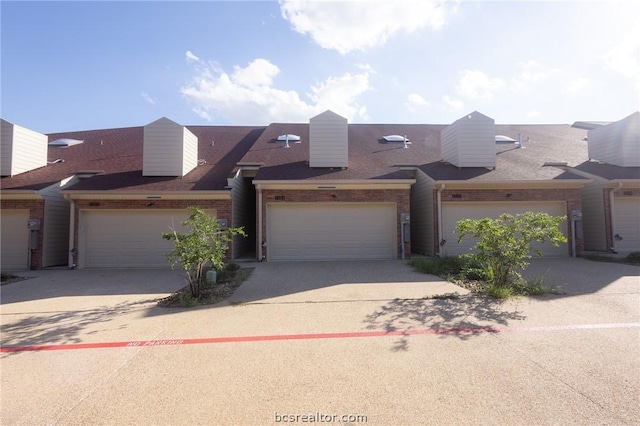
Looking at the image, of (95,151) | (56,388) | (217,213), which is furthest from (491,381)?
(95,151)

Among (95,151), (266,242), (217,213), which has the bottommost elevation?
(266,242)

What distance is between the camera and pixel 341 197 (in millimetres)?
11789

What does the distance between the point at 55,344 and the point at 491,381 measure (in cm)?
564

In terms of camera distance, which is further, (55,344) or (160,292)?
(160,292)

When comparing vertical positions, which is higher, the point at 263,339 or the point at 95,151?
the point at 95,151

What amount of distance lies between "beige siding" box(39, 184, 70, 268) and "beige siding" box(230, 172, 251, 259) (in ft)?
21.2

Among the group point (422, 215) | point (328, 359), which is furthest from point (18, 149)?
point (422, 215)

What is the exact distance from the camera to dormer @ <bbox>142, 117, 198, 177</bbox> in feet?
41.7

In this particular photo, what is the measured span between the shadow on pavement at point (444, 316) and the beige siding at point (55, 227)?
490 inches

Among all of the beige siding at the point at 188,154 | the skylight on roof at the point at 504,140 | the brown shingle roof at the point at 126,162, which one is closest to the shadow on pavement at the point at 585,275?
the skylight on roof at the point at 504,140

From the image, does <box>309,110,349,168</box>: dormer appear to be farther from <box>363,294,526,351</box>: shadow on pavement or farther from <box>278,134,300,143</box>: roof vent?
<box>363,294,526,351</box>: shadow on pavement

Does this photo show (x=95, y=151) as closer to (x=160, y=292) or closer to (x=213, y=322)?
(x=160, y=292)

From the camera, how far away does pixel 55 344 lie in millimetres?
4504

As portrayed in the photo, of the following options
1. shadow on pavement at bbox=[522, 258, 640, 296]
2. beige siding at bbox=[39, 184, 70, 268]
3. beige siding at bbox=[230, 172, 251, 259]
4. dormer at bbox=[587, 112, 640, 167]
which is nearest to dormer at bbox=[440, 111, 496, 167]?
shadow on pavement at bbox=[522, 258, 640, 296]
